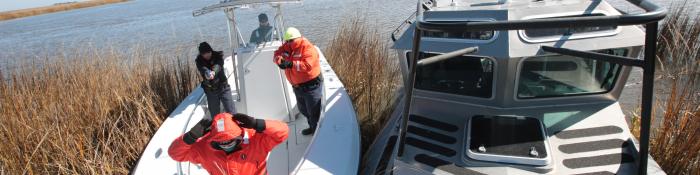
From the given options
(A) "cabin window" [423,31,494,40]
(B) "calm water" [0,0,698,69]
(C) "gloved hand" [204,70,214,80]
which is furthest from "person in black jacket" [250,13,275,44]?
(B) "calm water" [0,0,698,69]

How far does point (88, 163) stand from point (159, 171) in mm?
735

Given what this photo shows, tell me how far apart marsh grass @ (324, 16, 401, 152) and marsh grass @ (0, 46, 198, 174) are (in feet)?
7.55

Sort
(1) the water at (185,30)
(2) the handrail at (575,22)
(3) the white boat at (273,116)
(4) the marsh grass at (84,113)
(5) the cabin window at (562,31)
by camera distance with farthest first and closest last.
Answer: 1. (1) the water at (185,30)
2. (4) the marsh grass at (84,113)
3. (3) the white boat at (273,116)
4. (5) the cabin window at (562,31)
5. (2) the handrail at (575,22)

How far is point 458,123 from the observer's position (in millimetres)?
3561

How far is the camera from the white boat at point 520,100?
292cm

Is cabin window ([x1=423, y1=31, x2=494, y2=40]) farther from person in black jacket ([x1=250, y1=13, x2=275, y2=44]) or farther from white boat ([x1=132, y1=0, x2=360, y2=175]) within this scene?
person in black jacket ([x1=250, y1=13, x2=275, y2=44])

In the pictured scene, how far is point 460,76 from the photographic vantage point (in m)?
3.65

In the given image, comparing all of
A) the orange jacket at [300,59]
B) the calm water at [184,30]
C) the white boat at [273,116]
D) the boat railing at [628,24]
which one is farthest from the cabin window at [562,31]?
the calm water at [184,30]

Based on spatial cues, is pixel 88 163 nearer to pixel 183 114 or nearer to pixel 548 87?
pixel 183 114

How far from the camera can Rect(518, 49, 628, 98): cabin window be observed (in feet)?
10.8

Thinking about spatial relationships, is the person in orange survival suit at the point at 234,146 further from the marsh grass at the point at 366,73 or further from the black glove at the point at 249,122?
the marsh grass at the point at 366,73

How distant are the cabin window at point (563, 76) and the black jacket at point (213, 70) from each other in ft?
9.64

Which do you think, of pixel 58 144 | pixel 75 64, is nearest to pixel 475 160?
pixel 58 144

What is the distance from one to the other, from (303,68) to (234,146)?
5.10ft
